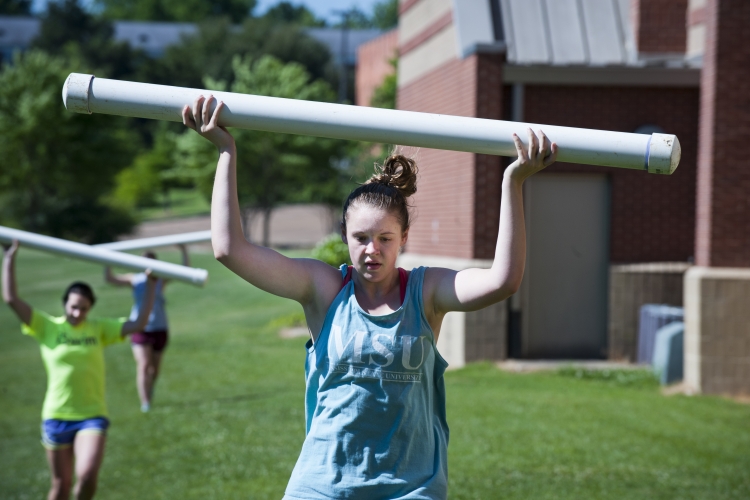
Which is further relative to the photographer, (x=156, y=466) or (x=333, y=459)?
(x=156, y=466)

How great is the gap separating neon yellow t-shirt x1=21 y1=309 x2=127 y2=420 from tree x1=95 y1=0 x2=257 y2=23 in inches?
4191

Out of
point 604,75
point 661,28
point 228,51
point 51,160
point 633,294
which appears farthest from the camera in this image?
point 228,51

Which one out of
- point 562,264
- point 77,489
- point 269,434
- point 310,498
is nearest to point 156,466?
point 269,434

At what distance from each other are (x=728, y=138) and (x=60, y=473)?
8692 mm

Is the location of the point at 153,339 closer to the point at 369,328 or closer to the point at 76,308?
the point at 76,308

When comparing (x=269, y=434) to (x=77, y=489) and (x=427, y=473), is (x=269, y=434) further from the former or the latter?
(x=427, y=473)

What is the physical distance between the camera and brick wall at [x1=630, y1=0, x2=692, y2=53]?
14445mm

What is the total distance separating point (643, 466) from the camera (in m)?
8.75

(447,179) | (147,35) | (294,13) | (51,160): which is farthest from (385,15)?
(447,179)

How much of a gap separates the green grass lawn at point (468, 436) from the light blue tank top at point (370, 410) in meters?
4.61

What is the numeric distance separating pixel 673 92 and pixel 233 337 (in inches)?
447

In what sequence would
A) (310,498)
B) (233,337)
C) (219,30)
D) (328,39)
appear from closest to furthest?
1. (310,498)
2. (233,337)
3. (219,30)
4. (328,39)

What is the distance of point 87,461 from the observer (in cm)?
673

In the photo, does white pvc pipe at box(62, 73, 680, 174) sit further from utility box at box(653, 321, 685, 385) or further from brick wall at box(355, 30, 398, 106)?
brick wall at box(355, 30, 398, 106)
